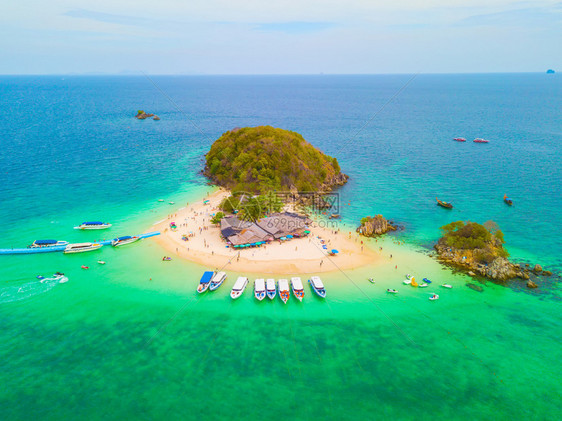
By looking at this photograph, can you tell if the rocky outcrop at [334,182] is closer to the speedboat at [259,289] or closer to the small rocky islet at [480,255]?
the small rocky islet at [480,255]

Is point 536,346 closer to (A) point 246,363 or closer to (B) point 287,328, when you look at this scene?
(B) point 287,328

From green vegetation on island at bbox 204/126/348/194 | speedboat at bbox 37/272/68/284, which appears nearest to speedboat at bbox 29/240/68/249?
speedboat at bbox 37/272/68/284

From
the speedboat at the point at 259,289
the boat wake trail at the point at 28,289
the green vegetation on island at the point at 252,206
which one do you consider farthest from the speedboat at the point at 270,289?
the boat wake trail at the point at 28,289

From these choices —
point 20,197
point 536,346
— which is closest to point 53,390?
point 536,346

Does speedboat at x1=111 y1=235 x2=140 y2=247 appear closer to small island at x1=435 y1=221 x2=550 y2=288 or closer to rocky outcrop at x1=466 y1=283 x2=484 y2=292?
small island at x1=435 y1=221 x2=550 y2=288

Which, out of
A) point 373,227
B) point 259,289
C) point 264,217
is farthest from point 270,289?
point 373,227

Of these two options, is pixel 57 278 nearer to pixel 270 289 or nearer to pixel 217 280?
pixel 217 280

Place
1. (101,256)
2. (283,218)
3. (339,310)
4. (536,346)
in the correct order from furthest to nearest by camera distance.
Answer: (283,218) → (101,256) → (339,310) → (536,346)
